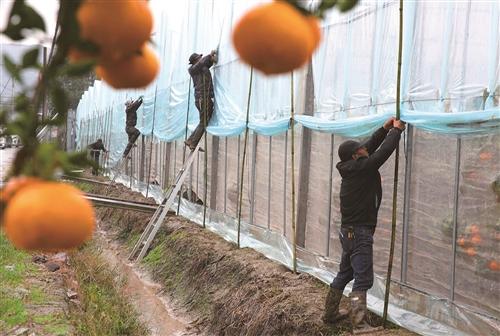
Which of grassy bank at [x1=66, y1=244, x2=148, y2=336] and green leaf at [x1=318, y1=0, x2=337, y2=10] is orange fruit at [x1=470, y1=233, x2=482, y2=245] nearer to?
grassy bank at [x1=66, y1=244, x2=148, y2=336]

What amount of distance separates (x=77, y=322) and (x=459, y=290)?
3.87m

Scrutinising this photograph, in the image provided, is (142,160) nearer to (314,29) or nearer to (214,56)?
(214,56)

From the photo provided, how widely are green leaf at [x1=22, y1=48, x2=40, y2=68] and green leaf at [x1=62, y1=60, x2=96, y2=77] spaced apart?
61mm

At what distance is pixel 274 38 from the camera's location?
704mm

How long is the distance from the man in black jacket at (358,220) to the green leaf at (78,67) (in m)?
4.21

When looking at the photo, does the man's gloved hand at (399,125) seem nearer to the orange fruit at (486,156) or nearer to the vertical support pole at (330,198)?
the orange fruit at (486,156)

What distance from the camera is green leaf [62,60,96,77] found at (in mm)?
764

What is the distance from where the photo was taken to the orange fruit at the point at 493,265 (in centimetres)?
430

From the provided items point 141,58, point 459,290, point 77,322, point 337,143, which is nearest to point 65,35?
point 141,58

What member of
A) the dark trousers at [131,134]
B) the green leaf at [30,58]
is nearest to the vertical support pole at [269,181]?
the green leaf at [30,58]

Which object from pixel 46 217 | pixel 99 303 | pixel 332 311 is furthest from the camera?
pixel 99 303

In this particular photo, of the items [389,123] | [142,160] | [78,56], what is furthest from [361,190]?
[142,160]

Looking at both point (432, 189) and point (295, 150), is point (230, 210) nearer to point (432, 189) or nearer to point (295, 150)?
point (295, 150)

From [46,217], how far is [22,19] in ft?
0.94
